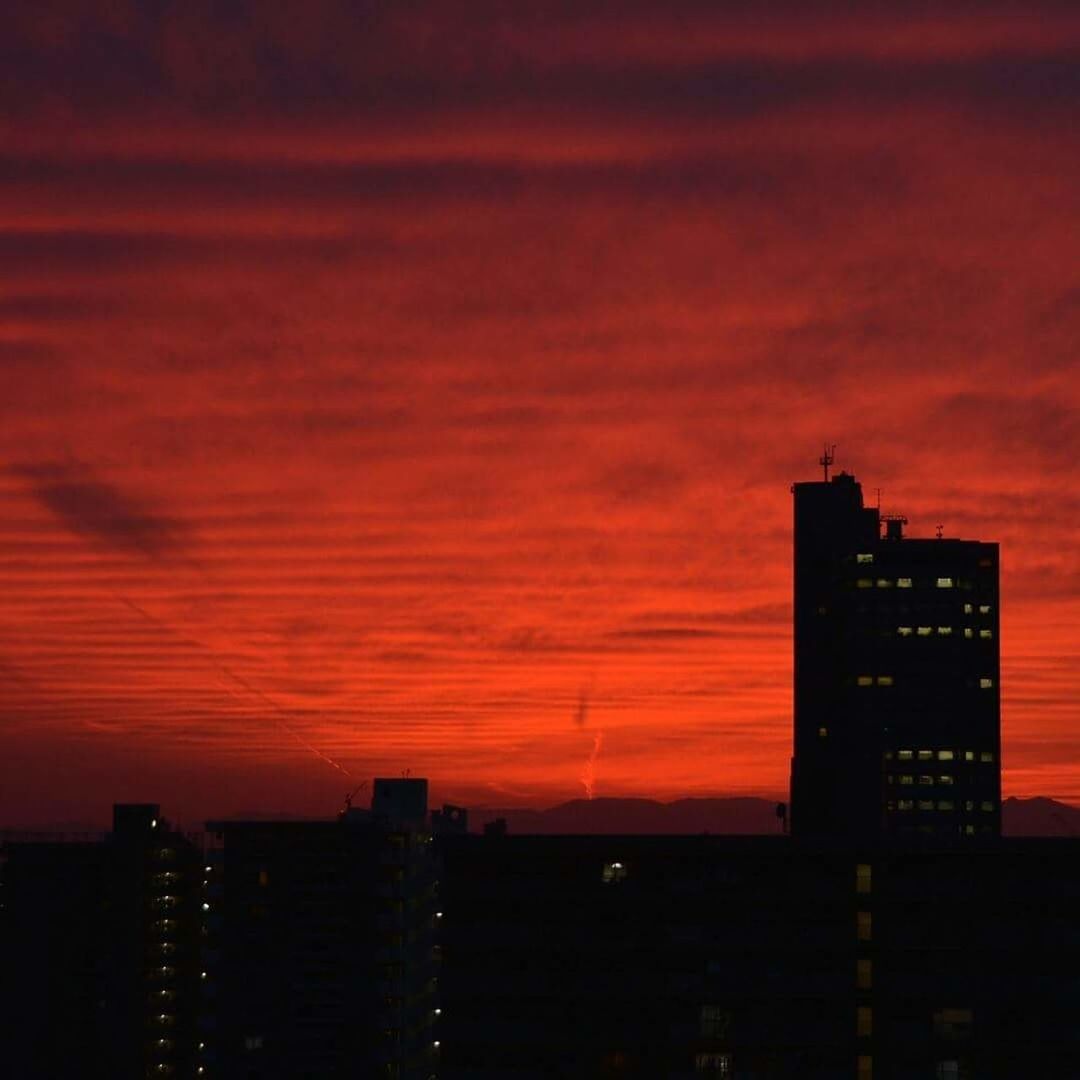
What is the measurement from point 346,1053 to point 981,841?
259ft

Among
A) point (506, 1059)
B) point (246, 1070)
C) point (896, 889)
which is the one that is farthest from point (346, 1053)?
point (896, 889)

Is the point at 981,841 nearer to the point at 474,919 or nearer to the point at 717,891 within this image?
the point at 717,891

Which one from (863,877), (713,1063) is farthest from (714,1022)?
(863,877)

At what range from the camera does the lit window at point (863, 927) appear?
465ft

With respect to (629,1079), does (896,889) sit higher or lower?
higher

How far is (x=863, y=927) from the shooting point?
141750 millimetres

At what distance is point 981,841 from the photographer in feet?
473

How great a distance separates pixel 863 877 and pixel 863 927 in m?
3.39

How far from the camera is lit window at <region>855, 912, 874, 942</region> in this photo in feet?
465

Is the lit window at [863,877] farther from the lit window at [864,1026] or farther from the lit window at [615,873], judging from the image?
the lit window at [615,873]

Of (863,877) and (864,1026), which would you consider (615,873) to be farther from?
(864,1026)

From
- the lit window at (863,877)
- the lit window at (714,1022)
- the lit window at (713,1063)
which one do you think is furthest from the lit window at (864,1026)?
the lit window at (713,1063)

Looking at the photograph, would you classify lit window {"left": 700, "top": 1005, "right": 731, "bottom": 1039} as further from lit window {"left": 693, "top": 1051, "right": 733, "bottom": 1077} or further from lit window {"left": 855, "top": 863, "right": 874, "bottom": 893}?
lit window {"left": 855, "top": 863, "right": 874, "bottom": 893}

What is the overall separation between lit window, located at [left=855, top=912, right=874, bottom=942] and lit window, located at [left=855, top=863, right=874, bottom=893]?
A: 5.49ft
